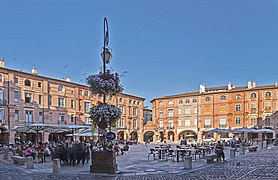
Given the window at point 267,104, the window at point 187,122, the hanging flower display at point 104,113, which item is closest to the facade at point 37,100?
the hanging flower display at point 104,113

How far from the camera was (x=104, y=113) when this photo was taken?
40.9 feet

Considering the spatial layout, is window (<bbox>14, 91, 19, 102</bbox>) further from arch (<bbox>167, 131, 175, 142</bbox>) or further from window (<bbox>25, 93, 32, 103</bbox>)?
arch (<bbox>167, 131, 175, 142</bbox>)

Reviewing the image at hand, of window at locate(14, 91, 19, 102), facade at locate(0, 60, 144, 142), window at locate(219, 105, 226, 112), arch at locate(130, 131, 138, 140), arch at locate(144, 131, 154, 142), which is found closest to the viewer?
facade at locate(0, 60, 144, 142)

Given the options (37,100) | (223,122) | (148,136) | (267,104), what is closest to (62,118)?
(37,100)

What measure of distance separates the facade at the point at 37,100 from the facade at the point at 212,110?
19.3 metres

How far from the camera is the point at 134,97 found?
65.5 meters

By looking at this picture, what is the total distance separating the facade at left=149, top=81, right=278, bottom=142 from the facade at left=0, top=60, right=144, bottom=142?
19.3m

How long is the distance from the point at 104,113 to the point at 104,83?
1278 mm

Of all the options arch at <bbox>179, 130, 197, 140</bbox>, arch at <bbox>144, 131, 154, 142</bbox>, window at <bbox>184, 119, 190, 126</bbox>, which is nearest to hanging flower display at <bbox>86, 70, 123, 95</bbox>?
arch at <bbox>179, 130, 197, 140</bbox>

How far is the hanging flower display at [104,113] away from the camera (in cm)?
1250

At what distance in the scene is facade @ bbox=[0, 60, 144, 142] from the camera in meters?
38.7

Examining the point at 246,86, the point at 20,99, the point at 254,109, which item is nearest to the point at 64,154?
the point at 20,99

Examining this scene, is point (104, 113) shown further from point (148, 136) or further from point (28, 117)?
point (148, 136)

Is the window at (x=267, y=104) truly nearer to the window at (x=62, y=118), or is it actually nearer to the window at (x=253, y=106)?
the window at (x=253, y=106)
